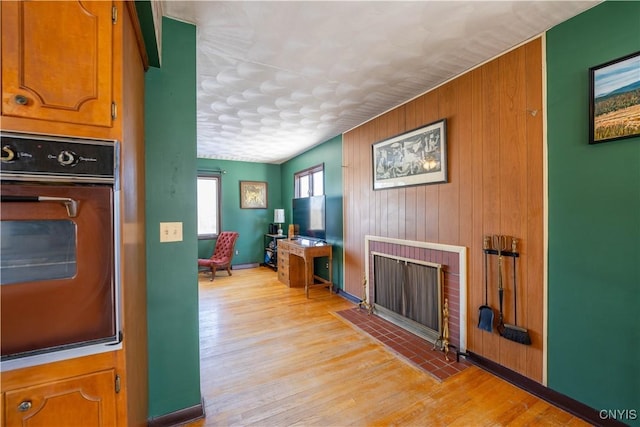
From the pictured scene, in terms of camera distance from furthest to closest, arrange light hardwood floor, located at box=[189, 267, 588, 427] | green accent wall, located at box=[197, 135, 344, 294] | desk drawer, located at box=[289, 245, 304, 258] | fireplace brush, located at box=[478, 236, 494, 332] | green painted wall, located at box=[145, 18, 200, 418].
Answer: green accent wall, located at box=[197, 135, 344, 294] < desk drawer, located at box=[289, 245, 304, 258] < fireplace brush, located at box=[478, 236, 494, 332] < light hardwood floor, located at box=[189, 267, 588, 427] < green painted wall, located at box=[145, 18, 200, 418]

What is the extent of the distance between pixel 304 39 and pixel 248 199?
4.93m

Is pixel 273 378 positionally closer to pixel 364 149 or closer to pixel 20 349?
pixel 20 349

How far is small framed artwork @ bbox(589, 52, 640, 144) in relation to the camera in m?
1.50

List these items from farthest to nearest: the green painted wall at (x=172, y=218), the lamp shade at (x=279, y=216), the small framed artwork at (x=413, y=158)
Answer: the lamp shade at (x=279, y=216) < the small framed artwork at (x=413, y=158) < the green painted wall at (x=172, y=218)

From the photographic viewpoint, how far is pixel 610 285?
5.25 ft

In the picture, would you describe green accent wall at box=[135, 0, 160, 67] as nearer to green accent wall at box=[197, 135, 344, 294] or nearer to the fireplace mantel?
the fireplace mantel

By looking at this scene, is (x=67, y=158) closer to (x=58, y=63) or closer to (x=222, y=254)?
(x=58, y=63)

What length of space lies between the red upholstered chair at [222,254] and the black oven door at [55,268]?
178 inches

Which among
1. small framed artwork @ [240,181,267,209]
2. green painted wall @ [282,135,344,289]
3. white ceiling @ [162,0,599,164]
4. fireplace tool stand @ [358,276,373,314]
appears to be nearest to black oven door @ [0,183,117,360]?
white ceiling @ [162,0,599,164]

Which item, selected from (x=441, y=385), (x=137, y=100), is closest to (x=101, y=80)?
(x=137, y=100)

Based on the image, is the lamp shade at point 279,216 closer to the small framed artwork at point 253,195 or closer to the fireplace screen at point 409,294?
the small framed artwork at point 253,195

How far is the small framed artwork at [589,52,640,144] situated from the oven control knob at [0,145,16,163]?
2769 mm

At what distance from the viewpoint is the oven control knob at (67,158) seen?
89cm

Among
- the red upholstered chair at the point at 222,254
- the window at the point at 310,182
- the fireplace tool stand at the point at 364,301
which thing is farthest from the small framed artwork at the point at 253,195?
the fireplace tool stand at the point at 364,301
